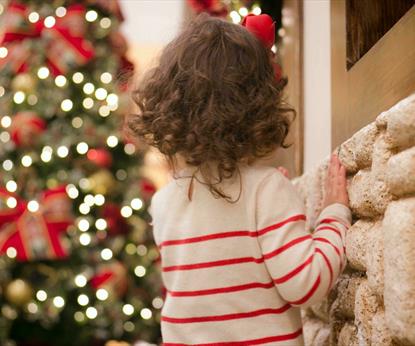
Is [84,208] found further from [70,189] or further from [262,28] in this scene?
[262,28]

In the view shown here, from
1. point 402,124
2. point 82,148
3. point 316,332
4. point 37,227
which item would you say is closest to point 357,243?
point 402,124

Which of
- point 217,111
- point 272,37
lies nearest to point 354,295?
point 217,111

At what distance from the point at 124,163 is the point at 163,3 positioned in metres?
1.28

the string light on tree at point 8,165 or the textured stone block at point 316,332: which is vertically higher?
the string light on tree at point 8,165

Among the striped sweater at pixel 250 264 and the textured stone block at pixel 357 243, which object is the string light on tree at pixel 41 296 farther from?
the textured stone block at pixel 357 243

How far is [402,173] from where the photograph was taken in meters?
0.90

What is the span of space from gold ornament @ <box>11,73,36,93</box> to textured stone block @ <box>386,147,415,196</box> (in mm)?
2435

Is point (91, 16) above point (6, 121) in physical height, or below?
above

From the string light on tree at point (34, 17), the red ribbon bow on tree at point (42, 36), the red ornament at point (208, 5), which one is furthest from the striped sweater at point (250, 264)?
the string light on tree at point (34, 17)

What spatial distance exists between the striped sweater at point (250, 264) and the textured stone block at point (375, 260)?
0.09 metres

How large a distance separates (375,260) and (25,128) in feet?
7.61

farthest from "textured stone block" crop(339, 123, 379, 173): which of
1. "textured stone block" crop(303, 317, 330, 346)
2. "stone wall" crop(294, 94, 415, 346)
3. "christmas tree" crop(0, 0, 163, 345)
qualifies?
"christmas tree" crop(0, 0, 163, 345)

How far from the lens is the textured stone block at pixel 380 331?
96 centimetres

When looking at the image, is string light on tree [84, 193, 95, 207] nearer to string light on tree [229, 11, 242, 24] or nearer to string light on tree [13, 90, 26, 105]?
string light on tree [13, 90, 26, 105]
